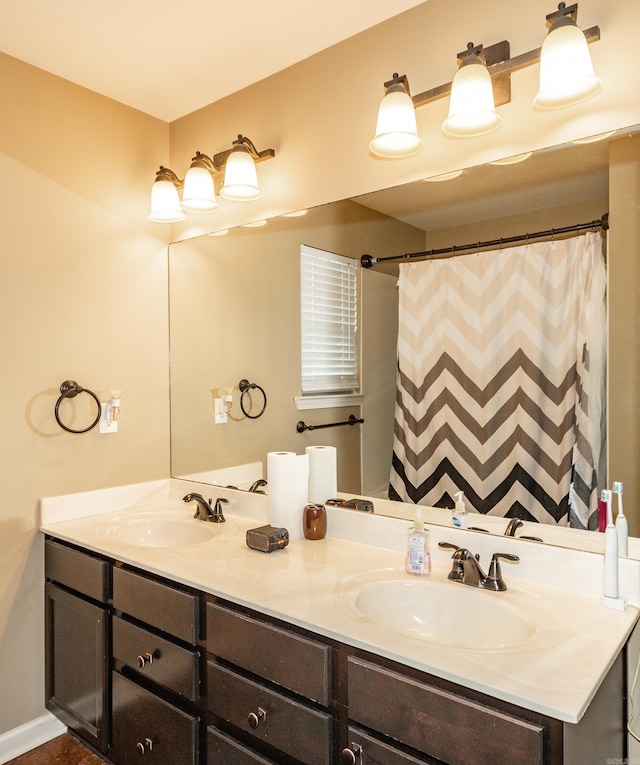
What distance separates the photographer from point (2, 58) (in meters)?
1.98

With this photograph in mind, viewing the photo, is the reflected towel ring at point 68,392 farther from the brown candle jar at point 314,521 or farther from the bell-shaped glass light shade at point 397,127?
the bell-shaped glass light shade at point 397,127

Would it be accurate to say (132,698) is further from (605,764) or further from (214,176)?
(214,176)

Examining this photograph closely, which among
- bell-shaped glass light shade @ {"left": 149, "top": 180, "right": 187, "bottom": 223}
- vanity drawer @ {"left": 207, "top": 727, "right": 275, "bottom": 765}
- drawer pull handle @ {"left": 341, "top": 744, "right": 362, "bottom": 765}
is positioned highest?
bell-shaped glass light shade @ {"left": 149, "top": 180, "right": 187, "bottom": 223}

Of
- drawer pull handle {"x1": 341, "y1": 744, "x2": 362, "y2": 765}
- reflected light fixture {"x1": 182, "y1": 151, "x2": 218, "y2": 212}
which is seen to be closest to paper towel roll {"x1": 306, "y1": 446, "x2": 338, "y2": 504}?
drawer pull handle {"x1": 341, "y1": 744, "x2": 362, "y2": 765}

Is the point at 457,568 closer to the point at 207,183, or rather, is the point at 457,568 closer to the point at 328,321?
the point at 328,321

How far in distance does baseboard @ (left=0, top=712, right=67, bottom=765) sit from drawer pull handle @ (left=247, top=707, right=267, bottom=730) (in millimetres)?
1242

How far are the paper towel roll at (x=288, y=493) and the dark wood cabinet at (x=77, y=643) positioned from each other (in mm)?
601

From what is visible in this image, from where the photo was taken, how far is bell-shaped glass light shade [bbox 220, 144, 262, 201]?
2051mm

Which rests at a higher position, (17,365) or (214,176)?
(214,176)

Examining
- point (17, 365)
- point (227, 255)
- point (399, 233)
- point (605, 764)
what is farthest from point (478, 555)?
point (17, 365)

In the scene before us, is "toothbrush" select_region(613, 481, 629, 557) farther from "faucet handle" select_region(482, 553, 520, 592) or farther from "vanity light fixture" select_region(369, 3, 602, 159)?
"vanity light fixture" select_region(369, 3, 602, 159)

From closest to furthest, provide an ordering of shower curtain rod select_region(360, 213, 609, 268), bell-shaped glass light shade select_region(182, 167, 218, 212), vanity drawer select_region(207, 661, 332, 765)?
vanity drawer select_region(207, 661, 332, 765) < shower curtain rod select_region(360, 213, 609, 268) < bell-shaped glass light shade select_region(182, 167, 218, 212)

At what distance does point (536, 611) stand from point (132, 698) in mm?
1259

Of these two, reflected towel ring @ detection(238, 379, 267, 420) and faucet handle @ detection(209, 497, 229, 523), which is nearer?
faucet handle @ detection(209, 497, 229, 523)
